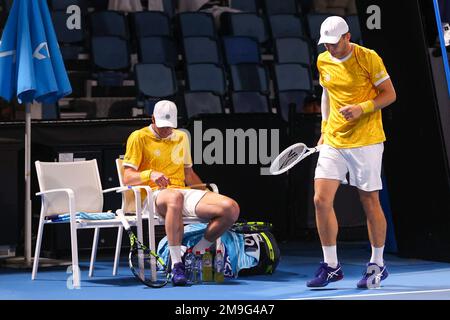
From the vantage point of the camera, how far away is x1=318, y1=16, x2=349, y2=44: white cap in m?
7.27

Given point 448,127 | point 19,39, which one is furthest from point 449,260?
point 19,39

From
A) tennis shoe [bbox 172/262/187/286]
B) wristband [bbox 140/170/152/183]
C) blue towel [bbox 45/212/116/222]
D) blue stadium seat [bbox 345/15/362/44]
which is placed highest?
blue stadium seat [bbox 345/15/362/44]

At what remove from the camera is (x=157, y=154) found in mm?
8148

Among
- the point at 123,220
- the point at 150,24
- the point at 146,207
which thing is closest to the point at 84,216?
the point at 123,220

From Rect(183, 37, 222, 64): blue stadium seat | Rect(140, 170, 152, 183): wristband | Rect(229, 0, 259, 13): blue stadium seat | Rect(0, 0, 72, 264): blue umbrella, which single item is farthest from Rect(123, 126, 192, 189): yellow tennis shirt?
Rect(229, 0, 259, 13): blue stadium seat

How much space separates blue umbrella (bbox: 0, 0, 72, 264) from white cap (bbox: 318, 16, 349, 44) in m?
2.51

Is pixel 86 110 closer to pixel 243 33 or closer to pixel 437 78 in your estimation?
pixel 243 33

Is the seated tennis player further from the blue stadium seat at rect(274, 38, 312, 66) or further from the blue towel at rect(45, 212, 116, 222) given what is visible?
the blue stadium seat at rect(274, 38, 312, 66)

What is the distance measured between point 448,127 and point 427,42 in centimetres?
69

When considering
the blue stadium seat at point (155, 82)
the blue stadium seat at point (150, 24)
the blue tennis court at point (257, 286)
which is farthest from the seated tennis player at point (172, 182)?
the blue stadium seat at point (150, 24)

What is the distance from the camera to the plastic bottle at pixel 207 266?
26.7 feet

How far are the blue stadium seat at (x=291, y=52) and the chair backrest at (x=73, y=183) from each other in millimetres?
5108

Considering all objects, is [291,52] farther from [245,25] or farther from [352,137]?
[352,137]

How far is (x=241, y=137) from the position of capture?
1067 cm
